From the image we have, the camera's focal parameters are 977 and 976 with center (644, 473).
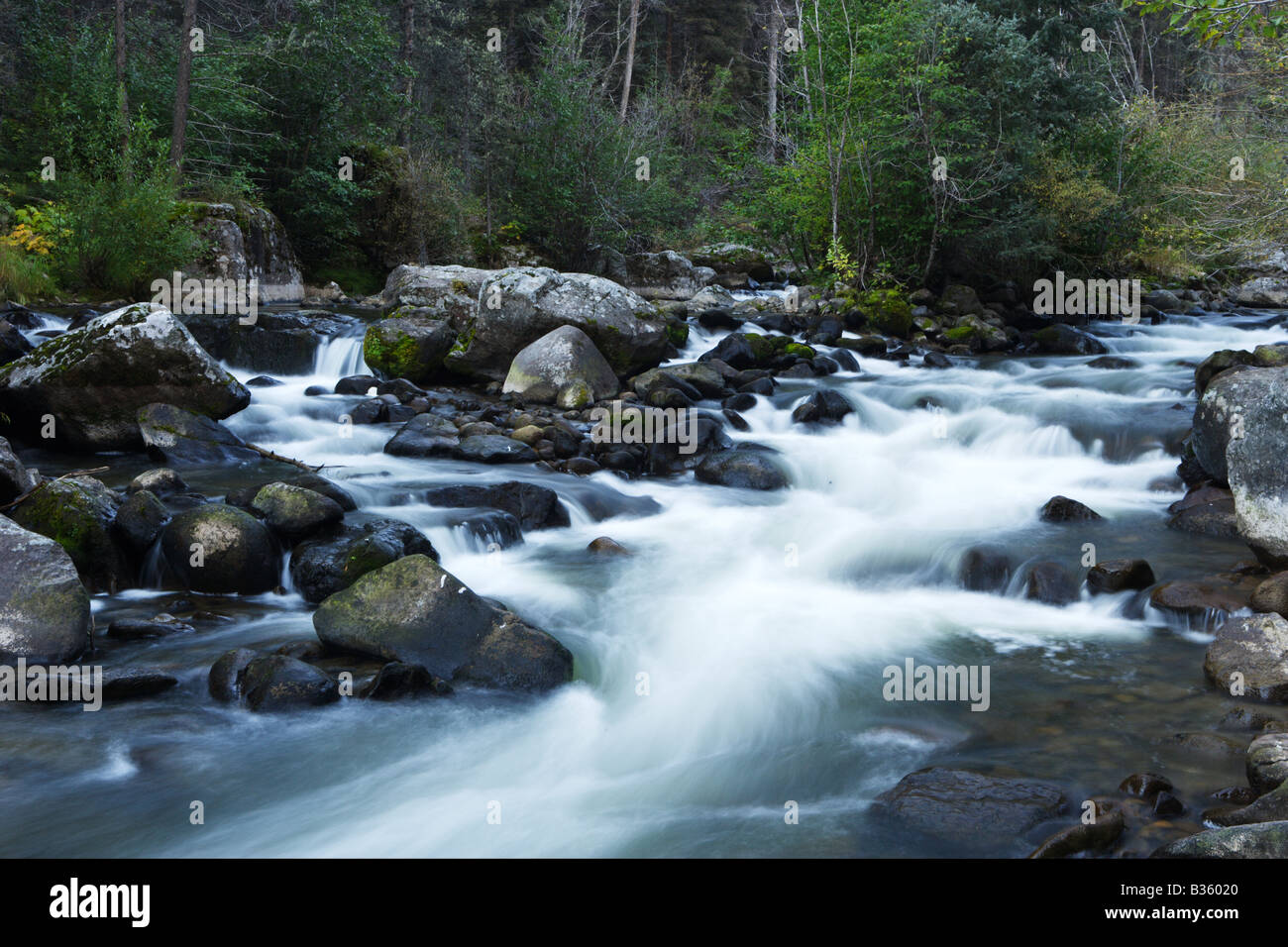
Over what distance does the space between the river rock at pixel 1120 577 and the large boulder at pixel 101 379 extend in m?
9.32

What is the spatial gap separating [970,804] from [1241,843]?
1227 mm

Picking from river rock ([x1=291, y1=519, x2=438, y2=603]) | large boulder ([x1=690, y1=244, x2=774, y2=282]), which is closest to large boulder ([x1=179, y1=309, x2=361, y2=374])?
river rock ([x1=291, y1=519, x2=438, y2=603])

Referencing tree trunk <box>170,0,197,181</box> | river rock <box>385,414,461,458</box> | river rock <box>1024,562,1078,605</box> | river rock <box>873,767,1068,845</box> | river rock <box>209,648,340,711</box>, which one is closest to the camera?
river rock <box>873,767,1068,845</box>

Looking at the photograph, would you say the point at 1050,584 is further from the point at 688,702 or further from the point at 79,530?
the point at 79,530

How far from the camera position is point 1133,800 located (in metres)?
4.70

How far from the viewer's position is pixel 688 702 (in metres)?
6.38

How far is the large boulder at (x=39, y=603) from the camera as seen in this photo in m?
5.80

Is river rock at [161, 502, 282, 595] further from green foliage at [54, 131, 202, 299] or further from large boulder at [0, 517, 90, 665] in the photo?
green foliage at [54, 131, 202, 299]

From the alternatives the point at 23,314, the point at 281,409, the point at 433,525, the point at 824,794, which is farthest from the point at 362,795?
the point at 23,314

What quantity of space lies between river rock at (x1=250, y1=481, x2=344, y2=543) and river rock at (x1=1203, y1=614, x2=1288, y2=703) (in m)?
6.38

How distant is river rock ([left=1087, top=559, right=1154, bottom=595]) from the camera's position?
7512 millimetres

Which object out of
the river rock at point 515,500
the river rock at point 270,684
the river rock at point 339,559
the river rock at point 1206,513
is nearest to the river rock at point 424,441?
the river rock at point 515,500
